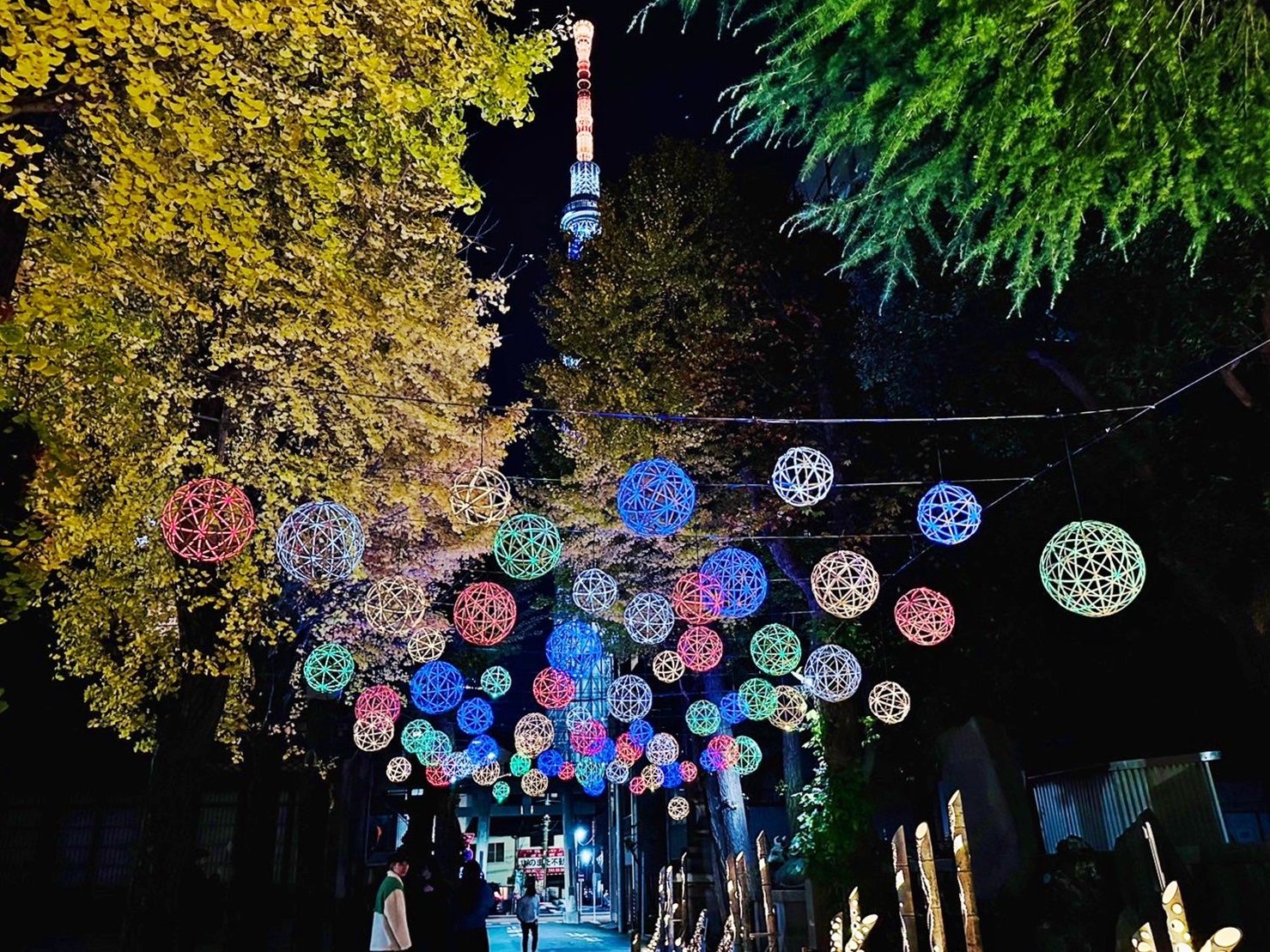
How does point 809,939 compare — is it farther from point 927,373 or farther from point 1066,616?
point 927,373

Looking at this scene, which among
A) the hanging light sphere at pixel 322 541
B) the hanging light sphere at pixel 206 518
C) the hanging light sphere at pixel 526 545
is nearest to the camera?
the hanging light sphere at pixel 206 518

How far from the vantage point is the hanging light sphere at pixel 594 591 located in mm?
10484

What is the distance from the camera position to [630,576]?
710 inches

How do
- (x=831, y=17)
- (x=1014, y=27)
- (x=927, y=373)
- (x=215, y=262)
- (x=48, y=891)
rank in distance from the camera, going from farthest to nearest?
1. (x=48, y=891)
2. (x=927, y=373)
3. (x=215, y=262)
4. (x=831, y=17)
5. (x=1014, y=27)

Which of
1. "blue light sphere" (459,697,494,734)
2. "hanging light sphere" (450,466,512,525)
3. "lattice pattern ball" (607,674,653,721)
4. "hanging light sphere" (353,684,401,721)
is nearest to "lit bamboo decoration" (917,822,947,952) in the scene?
"hanging light sphere" (450,466,512,525)

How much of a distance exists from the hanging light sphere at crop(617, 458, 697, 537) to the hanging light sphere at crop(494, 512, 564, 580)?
878mm

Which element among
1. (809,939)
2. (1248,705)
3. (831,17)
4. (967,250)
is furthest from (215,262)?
(1248,705)

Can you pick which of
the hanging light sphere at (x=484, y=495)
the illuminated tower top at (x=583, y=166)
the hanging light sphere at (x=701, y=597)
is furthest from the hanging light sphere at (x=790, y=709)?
the illuminated tower top at (x=583, y=166)

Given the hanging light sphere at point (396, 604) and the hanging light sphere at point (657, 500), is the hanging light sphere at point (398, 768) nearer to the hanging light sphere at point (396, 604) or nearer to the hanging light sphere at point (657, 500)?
the hanging light sphere at point (396, 604)

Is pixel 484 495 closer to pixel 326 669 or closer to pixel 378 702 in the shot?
pixel 326 669

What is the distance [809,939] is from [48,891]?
50.1 feet

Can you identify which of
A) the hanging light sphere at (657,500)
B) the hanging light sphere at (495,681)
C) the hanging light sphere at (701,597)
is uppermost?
the hanging light sphere at (657,500)

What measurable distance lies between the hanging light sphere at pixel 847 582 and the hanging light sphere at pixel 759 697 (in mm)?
4911

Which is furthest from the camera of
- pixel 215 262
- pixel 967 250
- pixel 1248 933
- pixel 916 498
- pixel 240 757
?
pixel 916 498
